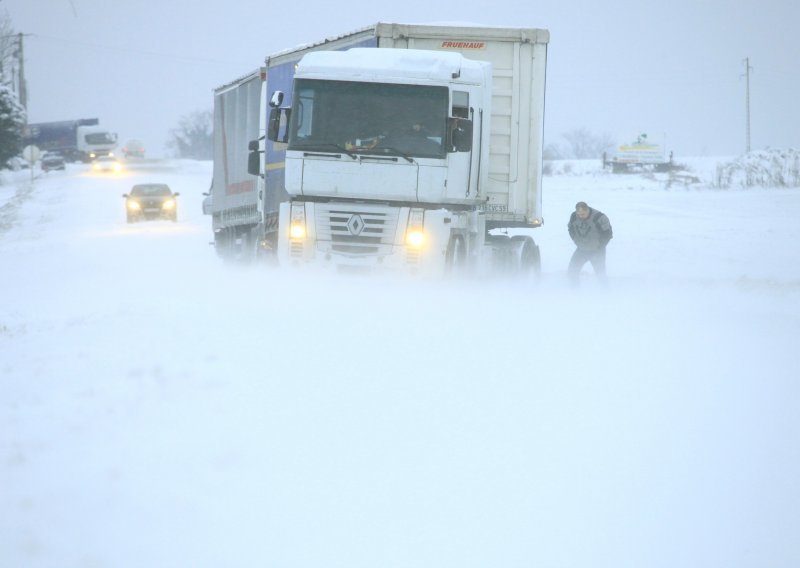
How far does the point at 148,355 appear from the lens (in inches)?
383

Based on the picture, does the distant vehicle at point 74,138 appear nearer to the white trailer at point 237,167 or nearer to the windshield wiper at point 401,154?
the white trailer at point 237,167

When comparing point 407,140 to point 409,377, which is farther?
point 407,140

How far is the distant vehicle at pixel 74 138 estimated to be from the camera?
102912mm

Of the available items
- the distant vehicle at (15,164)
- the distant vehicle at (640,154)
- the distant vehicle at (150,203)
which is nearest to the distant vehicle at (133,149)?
the distant vehicle at (15,164)

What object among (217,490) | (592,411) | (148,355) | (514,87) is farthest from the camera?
(514,87)

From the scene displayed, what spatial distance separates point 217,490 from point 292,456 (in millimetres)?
699

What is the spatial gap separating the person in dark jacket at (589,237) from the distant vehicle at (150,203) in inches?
1116

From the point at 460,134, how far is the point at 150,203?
32.1m

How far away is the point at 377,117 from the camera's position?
1428 centimetres

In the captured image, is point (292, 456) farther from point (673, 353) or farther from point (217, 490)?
point (673, 353)

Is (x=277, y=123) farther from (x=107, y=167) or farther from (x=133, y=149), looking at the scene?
(x=133, y=149)

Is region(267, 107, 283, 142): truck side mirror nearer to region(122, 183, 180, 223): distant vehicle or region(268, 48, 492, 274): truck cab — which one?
region(268, 48, 492, 274): truck cab

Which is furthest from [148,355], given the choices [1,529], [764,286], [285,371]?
[764,286]

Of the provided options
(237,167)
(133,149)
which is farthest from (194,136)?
(237,167)
